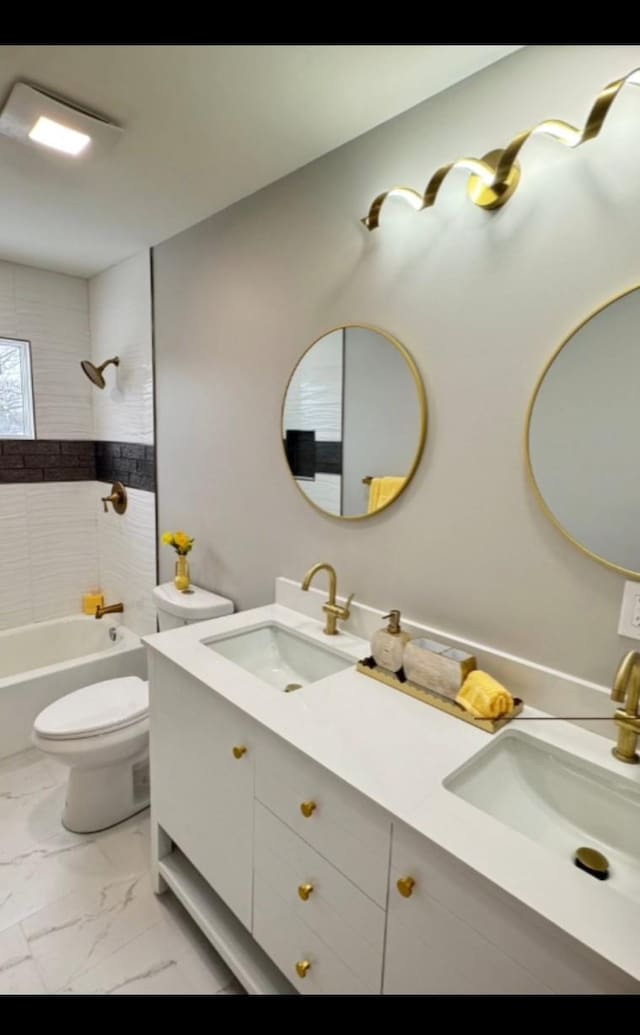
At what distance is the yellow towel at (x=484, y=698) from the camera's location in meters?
1.05

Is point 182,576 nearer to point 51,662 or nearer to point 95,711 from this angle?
point 95,711

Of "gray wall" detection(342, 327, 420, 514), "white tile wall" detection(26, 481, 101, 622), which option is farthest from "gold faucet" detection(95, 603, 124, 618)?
"gray wall" detection(342, 327, 420, 514)

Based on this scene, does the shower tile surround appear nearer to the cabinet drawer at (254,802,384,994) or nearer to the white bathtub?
the white bathtub

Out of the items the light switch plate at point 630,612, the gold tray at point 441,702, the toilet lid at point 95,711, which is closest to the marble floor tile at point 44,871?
the toilet lid at point 95,711

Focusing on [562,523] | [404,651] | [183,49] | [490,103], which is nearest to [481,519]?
[562,523]

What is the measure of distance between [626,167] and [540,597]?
35.3 inches

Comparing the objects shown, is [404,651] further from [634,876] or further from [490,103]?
[490,103]

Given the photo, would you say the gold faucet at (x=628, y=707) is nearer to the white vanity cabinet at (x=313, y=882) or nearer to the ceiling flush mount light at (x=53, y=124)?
the white vanity cabinet at (x=313, y=882)

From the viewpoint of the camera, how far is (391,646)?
1.27 m

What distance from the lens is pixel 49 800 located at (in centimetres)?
203

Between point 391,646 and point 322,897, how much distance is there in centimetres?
55

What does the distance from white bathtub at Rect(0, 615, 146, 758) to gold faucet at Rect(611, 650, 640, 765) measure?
2.34 metres

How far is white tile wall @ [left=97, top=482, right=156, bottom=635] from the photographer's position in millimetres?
2656

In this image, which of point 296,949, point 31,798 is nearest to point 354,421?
point 296,949
